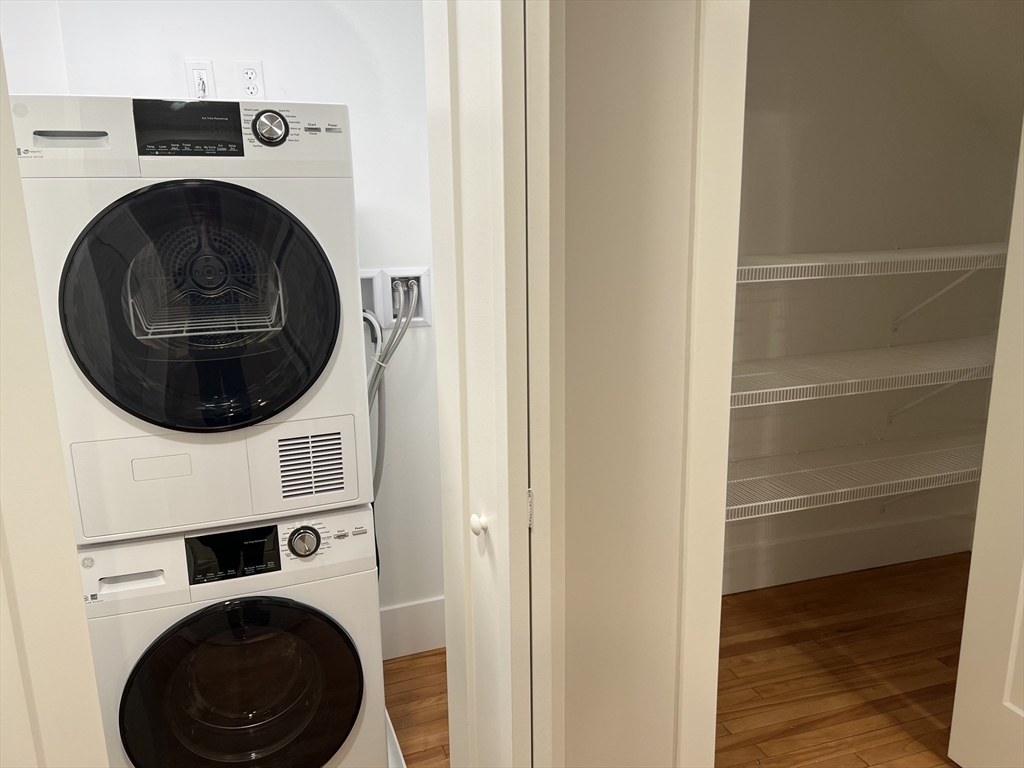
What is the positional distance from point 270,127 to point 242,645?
3.52 ft

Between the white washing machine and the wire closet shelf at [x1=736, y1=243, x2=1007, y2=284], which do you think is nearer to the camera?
the white washing machine

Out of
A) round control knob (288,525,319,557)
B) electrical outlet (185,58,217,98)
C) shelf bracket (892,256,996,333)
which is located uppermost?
electrical outlet (185,58,217,98)

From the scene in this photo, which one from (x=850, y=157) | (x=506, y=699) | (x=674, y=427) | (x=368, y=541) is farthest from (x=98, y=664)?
(x=850, y=157)

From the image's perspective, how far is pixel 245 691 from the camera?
5.57ft

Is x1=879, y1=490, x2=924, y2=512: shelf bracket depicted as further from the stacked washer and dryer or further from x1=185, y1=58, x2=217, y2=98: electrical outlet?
x1=185, y1=58, x2=217, y2=98: electrical outlet

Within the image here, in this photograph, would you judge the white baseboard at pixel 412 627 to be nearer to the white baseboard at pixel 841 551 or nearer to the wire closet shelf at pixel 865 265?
the white baseboard at pixel 841 551

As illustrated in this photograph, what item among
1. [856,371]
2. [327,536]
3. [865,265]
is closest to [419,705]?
[327,536]

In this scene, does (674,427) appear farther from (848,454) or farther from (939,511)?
(939,511)

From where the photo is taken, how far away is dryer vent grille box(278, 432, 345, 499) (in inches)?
64.5

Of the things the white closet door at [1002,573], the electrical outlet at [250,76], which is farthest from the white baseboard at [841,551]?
the electrical outlet at [250,76]

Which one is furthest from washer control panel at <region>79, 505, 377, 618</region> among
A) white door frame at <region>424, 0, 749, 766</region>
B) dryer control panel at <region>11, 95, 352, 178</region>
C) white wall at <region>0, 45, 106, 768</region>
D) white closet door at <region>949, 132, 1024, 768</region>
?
white closet door at <region>949, 132, 1024, 768</region>

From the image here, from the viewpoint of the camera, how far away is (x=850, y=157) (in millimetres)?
2512

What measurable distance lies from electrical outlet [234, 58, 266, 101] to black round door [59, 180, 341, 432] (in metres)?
0.63

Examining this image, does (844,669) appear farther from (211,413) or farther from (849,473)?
(211,413)
